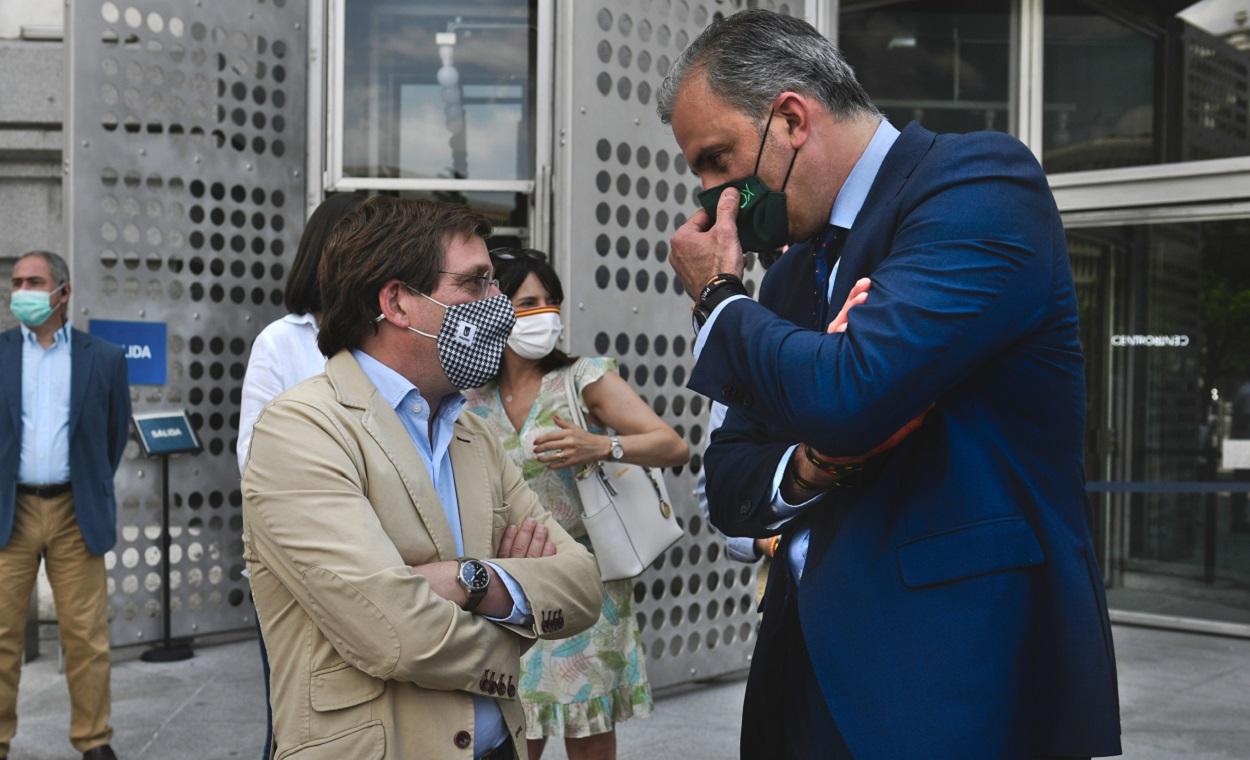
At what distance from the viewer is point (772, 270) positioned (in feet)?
7.57

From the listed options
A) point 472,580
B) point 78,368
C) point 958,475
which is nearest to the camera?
point 958,475

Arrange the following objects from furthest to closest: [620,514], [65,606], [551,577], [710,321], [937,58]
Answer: [937,58] → [65,606] → [620,514] → [551,577] → [710,321]

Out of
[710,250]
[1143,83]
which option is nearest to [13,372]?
[710,250]

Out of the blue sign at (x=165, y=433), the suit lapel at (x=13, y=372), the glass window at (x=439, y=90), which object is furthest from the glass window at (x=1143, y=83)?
the suit lapel at (x=13, y=372)

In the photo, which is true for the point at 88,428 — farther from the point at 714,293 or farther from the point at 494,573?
the point at 714,293

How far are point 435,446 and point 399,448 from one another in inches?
7.6

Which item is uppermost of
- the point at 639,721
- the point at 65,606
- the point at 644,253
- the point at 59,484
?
the point at 644,253

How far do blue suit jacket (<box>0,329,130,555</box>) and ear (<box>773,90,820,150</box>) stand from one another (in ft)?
15.8

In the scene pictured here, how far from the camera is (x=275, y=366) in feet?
13.4

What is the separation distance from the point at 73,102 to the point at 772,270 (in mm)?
6344

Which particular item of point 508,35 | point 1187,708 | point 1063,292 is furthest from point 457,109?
point 1063,292

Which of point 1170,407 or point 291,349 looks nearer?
point 291,349

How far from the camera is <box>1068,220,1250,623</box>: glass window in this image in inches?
325

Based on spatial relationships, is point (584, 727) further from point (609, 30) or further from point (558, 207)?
point (609, 30)
